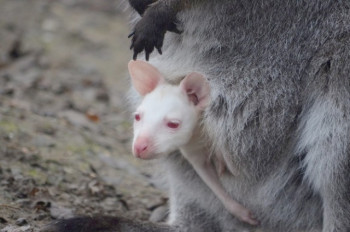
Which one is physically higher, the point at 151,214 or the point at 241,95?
the point at 241,95

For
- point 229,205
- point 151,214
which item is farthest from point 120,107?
point 229,205

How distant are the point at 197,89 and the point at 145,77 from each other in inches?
11.2

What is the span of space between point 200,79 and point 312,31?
0.62 meters

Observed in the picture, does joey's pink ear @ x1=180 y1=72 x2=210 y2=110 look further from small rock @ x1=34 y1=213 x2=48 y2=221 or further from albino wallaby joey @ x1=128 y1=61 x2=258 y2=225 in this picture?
small rock @ x1=34 y1=213 x2=48 y2=221

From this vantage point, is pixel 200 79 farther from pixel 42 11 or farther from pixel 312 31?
pixel 42 11

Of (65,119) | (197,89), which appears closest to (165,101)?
(197,89)

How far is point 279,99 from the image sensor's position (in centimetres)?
425

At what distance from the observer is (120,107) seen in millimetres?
7414

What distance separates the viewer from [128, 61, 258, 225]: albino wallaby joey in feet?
13.1

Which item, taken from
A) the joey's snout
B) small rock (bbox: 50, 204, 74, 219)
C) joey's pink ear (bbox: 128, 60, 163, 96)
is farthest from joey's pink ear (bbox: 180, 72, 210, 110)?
small rock (bbox: 50, 204, 74, 219)

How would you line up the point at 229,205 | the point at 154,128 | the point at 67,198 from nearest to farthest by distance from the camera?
the point at 154,128, the point at 229,205, the point at 67,198

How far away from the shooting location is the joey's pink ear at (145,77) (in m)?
4.28

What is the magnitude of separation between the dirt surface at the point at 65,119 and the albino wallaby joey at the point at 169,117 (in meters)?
0.87

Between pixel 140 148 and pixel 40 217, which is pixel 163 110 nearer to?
pixel 140 148
